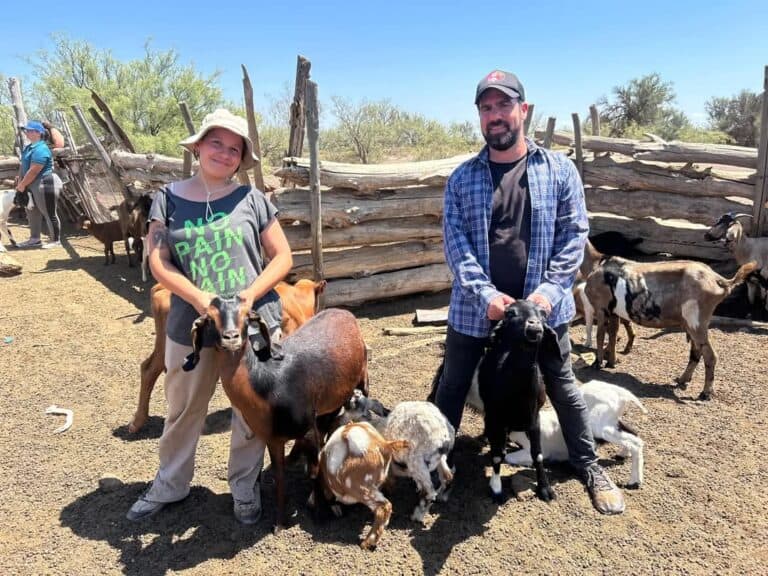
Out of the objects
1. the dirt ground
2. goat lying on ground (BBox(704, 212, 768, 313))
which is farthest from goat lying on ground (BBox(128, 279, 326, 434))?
goat lying on ground (BBox(704, 212, 768, 313))

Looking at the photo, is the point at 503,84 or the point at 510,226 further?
the point at 510,226

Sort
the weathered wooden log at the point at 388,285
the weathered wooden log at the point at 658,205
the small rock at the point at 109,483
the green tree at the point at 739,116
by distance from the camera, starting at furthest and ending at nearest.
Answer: the green tree at the point at 739,116 < the weathered wooden log at the point at 658,205 < the weathered wooden log at the point at 388,285 < the small rock at the point at 109,483

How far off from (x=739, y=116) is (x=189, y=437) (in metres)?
33.9

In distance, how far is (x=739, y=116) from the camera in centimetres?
2888

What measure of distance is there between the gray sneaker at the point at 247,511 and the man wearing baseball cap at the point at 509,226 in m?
1.63

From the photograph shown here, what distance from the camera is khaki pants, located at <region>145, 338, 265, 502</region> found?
321 centimetres

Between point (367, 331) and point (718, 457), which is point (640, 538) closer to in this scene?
point (718, 457)

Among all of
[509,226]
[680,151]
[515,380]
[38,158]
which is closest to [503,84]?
[509,226]

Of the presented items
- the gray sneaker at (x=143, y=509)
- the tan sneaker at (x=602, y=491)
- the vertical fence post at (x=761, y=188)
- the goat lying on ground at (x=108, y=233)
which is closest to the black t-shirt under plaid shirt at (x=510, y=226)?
the tan sneaker at (x=602, y=491)

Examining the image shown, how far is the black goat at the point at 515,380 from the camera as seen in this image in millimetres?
2984

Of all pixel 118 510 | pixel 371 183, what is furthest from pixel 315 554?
pixel 371 183

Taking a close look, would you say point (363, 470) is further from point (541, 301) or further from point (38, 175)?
point (38, 175)

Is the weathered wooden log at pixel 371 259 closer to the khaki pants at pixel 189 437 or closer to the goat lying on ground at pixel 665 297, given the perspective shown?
the goat lying on ground at pixel 665 297

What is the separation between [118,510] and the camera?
3.55 meters
